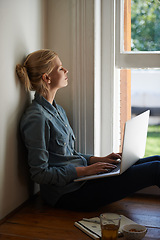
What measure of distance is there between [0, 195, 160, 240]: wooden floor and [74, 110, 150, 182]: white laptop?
246 millimetres

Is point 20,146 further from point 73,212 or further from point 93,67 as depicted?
point 93,67

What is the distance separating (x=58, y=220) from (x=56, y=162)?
330mm

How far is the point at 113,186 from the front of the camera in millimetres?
1952

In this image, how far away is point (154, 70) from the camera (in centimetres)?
247

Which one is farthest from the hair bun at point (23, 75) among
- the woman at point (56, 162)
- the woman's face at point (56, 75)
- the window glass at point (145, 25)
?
the window glass at point (145, 25)

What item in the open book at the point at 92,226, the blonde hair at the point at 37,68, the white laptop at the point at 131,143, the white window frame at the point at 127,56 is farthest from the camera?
the white window frame at the point at 127,56

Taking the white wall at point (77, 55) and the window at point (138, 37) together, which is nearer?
the white wall at point (77, 55)

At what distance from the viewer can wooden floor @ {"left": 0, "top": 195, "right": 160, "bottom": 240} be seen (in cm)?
174

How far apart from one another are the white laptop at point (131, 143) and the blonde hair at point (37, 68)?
59cm

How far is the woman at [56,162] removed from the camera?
1936 mm

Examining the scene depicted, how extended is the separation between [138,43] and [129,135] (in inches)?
36.3

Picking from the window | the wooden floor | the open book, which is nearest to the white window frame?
the window

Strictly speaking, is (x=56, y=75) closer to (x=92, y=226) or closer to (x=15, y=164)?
(x=15, y=164)

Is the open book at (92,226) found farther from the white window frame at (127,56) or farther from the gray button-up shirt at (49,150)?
the white window frame at (127,56)
